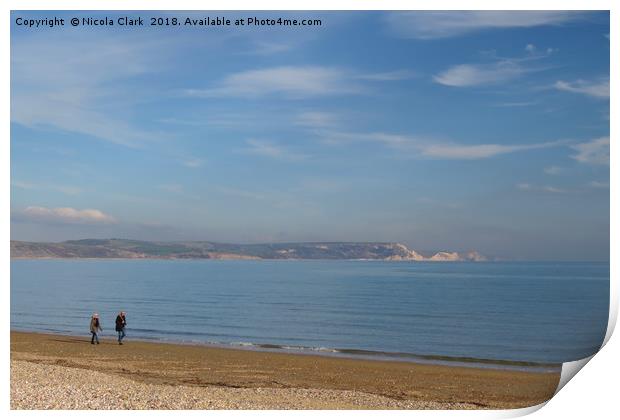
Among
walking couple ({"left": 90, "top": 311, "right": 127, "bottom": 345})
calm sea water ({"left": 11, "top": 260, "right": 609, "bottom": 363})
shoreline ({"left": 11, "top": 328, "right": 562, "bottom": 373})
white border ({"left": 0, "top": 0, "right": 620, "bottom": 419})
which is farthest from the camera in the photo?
calm sea water ({"left": 11, "top": 260, "right": 609, "bottom": 363})

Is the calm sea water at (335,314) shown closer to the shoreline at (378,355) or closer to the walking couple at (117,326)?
the shoreline at (378,355)

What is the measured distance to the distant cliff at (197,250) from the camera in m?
12.4

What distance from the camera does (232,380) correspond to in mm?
11820

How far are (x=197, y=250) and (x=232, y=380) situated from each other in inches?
123

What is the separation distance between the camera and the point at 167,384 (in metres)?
10.7

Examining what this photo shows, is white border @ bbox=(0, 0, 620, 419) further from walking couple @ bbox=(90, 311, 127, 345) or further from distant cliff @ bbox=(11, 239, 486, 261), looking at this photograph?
walking couple @ bbox=(90, 311, 127, 345)

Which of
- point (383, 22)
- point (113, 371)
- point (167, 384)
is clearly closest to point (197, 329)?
point (113, 371)

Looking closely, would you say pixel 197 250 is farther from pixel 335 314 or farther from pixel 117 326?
pixel 335 314

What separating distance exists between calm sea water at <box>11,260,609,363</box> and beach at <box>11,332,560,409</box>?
157 cm

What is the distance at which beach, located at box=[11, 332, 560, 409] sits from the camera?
9.00 meters

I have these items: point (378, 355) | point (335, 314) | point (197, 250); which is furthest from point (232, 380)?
point (335, 314)

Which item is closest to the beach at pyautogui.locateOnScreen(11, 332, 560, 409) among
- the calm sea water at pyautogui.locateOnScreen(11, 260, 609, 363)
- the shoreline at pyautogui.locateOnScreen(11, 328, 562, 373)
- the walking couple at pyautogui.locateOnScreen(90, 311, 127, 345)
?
the walking couple at pyautogui.locateOnScreen(90, 311, 127, 345)

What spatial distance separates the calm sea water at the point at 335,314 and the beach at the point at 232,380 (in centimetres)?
157
